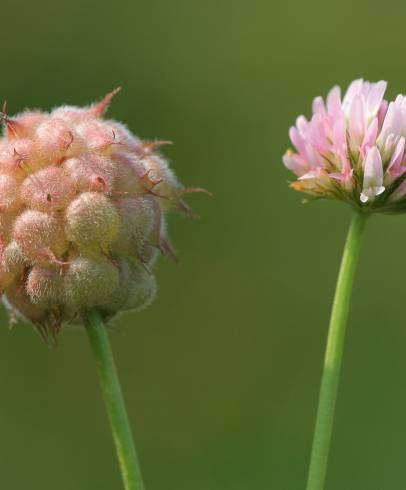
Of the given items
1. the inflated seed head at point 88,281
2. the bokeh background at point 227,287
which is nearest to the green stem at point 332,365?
the inflated seed head at point 88,281

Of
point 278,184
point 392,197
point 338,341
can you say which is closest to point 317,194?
point 392,197

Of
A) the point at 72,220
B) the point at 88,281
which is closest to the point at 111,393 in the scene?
the point at 88,281

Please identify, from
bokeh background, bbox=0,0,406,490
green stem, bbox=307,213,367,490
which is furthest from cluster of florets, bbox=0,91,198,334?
bokeh background, bbox=0,0,406,490

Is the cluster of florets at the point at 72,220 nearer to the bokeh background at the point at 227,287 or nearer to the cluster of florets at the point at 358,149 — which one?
the cluster of florets at the point at 358,149

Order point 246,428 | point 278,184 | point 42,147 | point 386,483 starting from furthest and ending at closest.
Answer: point 278,184 → point 246,428 → point 386,483 → point 42,147

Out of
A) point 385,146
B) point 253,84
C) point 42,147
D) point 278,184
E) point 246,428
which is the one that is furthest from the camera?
point 253,84

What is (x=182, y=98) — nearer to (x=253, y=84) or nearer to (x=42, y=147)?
(x=253, y=84)
